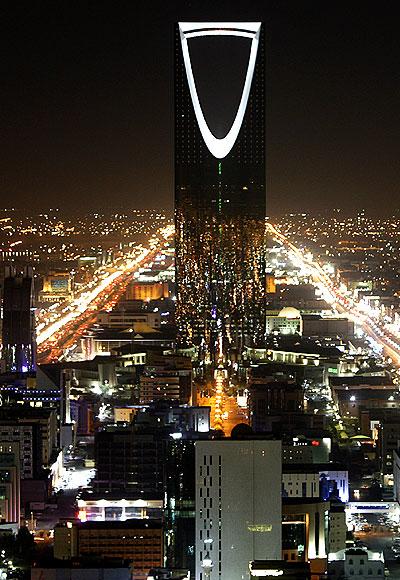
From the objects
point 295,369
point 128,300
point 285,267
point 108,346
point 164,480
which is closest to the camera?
point 164,480

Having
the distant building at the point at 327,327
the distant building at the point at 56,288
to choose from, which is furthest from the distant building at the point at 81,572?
the distant building at the point at 56,288

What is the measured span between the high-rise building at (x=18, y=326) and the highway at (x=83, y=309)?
205 cm

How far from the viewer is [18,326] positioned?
25.3 meters

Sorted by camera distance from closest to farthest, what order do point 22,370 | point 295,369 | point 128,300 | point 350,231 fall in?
point 22,370 < point 295,369 < point 128,300 < point 350,231

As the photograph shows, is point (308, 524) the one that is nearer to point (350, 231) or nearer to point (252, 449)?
point (252, 449)

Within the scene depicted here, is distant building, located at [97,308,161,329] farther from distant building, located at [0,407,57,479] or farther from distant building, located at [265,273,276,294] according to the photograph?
distant building, located at [0,407,57,479]

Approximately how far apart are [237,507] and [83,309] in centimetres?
1961

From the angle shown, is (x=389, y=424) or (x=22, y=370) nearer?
(x=389, y=424)

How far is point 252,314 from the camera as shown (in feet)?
101

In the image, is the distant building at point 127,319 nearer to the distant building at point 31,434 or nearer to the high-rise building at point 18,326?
the high-rise building at point 18,326

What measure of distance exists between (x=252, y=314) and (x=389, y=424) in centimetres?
958

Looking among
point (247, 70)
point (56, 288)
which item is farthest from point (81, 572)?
point (56, 288)

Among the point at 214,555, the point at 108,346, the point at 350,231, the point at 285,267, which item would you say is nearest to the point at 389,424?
the point at 214,555

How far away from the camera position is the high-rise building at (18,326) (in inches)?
989
